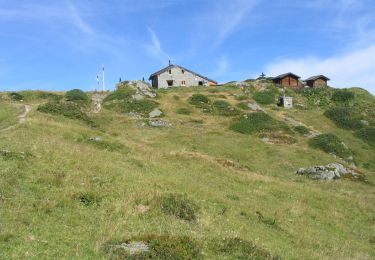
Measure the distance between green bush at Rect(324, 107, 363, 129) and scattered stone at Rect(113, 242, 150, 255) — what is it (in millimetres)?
63023

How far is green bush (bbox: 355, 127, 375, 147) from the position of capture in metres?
64.8

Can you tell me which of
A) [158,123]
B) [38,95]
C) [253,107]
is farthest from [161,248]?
[38,95]

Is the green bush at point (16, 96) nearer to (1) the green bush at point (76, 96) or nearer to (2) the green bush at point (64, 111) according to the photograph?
(1) the green bush at point (76, 96)

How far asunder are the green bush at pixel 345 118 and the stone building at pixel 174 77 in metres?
34.8

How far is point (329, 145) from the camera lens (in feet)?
182

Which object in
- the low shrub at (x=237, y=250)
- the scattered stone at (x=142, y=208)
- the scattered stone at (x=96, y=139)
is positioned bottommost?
the low shrub at (x=237, y=250)

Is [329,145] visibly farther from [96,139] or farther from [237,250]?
[237,250]

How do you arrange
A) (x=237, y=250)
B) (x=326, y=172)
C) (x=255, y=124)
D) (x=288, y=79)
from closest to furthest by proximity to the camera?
(x=237, y=250) → (x=326, y=172) → (x=255, y=124) → (x=288, y=79)

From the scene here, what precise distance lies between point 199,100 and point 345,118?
24924mm

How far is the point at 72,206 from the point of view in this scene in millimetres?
17094

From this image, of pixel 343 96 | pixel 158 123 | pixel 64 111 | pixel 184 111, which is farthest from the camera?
pixel 343 96

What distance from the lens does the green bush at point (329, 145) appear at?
54688 millimetres

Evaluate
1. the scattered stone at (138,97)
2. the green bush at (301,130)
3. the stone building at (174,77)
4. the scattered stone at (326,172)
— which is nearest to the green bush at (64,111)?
the scattered stone at (138,97)

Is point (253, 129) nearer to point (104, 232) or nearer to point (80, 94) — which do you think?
point (80, 94)
